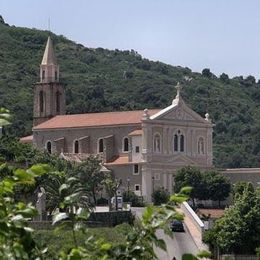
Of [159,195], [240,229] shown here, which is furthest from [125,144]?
[240,229]

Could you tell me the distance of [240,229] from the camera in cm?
5481

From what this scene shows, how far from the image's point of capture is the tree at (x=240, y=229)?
54438 mm

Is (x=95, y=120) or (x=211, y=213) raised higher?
(x=95, y=120)

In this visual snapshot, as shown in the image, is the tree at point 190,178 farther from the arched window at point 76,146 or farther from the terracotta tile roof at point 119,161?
the arched window at point 76,146

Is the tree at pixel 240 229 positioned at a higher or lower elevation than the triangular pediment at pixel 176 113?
lower

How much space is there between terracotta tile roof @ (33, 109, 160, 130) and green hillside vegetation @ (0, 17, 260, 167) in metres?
→ 14.2

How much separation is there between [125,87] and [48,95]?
45.9 metres

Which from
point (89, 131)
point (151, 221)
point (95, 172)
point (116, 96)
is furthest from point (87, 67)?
point (151, 221)

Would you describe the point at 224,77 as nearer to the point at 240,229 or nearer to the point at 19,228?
the point at 240,229

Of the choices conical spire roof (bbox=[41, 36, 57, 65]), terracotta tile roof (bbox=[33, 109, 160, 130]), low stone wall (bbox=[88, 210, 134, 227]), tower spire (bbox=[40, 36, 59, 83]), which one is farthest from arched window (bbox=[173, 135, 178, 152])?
low stone wall (bbox=[88, 210, 134, 227])

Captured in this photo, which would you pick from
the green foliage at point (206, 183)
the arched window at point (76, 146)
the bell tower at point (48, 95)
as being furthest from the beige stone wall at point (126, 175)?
the bell tower at point (48, 95)

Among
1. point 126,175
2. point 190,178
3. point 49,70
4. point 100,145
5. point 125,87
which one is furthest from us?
point 125,87

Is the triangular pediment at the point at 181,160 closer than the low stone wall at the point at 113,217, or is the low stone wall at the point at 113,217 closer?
the low stone wall at the point at 113,217

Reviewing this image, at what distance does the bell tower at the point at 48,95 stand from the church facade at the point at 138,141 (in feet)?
10.7
